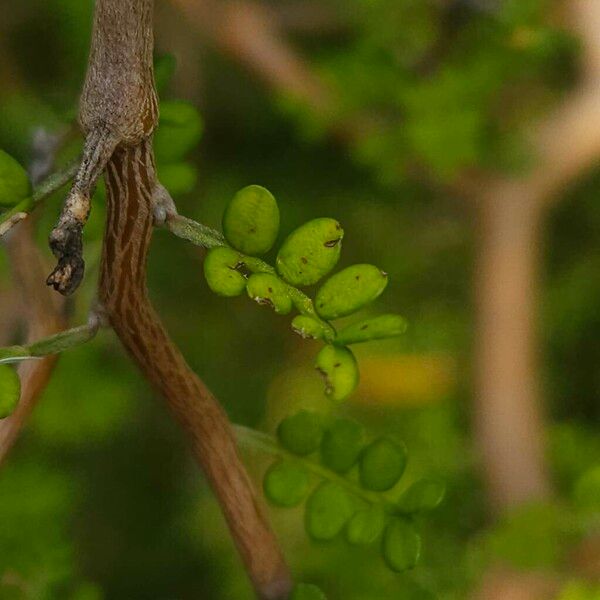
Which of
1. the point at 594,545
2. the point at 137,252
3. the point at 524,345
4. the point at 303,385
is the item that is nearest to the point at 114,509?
the point at 303,385

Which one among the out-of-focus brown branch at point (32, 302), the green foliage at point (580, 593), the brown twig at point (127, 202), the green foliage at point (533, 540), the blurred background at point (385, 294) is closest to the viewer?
the brown twig at point (127, 202)

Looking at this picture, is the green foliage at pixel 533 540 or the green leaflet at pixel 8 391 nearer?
the green leaflet at pixel 8 391

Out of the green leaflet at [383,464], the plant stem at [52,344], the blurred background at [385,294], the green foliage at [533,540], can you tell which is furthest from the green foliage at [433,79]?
the plant stem at [52,344]

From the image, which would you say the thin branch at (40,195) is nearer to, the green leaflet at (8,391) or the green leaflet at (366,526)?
the green leaflet at (8,391)

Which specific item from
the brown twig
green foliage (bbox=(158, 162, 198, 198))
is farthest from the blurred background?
the brown twig

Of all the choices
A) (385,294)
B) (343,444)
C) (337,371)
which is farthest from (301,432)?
(385,294)

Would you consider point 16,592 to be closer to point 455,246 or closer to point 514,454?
point 514,454

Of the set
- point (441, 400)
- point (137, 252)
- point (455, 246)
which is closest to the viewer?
point (137, 252)
